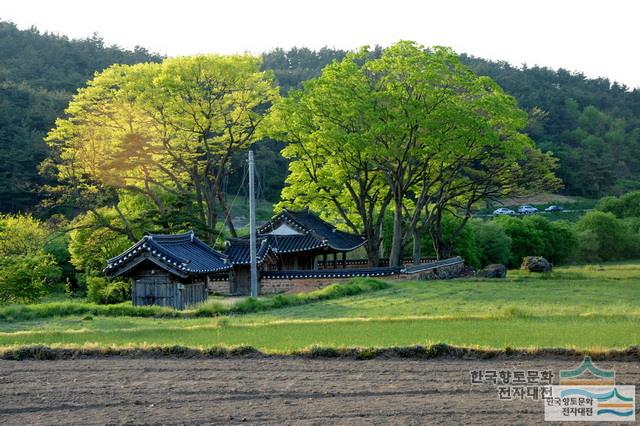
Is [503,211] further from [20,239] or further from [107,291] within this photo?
[107,291]

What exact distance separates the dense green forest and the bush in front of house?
25720 mm

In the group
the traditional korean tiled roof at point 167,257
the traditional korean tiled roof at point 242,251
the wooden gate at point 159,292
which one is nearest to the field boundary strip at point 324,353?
the traditional korean tiled roof at point 167,257

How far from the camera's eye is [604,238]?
60.8 meters

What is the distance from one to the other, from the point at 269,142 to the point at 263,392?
242 ft

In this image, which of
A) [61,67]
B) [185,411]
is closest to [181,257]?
[185,411]

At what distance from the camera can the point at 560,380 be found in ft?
36.9

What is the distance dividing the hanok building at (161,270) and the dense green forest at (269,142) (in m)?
31.6

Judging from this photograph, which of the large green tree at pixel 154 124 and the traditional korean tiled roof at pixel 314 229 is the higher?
the large green tree at pixel 154 124

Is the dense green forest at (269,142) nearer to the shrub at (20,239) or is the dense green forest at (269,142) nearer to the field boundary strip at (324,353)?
the shrub at (20,239)

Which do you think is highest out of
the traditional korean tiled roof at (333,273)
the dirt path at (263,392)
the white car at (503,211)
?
the white car at (503,211)

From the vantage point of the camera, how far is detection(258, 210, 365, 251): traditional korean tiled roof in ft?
136

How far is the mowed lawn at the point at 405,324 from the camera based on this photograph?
1573cm

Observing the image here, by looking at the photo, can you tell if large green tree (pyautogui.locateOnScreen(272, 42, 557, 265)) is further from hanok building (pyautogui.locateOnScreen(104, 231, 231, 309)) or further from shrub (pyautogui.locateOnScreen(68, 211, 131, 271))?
hanok building (pyautogui.locateOnScreen(104, 231, 231, 309))

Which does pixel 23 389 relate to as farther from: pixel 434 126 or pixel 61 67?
pixel 61 67
